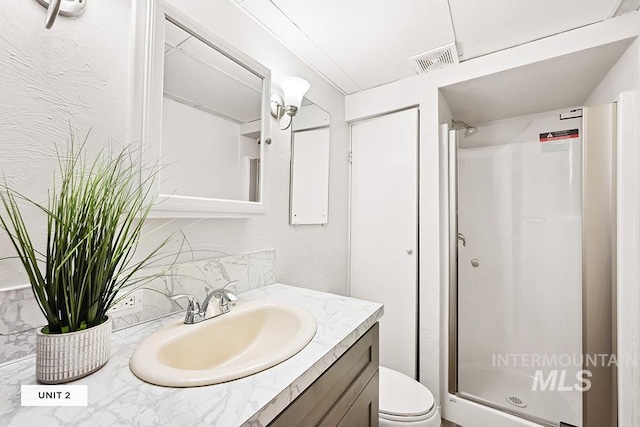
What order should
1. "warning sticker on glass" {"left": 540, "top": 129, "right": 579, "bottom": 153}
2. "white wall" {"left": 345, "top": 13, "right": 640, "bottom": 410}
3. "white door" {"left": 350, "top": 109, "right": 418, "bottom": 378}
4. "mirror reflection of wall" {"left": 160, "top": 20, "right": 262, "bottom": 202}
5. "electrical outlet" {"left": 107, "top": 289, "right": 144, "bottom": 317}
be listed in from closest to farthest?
"electrical outlet" {"left": 107, "top": 289, "right": 144, "bottom": 317} → "mirror reflection of wall" {"left": 160, "top": 20, "right": 262, "bottom": 202} → "warning sticker on glass" {"left": 540, "top": 129, "right": 579, "bottom": 153} → "white wall" {"left": 345, "top": 13, "right": 640, "bottom": 410} → "white door" {"left": 350, "top": 109, "right": 418, "bottom": 378}

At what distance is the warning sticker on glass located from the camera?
145cm

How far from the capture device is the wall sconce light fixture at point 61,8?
0.63 metres

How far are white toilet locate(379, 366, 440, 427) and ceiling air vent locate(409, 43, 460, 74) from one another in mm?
1722

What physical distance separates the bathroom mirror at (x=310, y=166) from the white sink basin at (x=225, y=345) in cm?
60

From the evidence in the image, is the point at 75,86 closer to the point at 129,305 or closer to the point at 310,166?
the point at 129,305

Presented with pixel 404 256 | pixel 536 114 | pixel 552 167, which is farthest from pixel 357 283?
pixel 536 114

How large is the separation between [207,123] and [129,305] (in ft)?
2.12

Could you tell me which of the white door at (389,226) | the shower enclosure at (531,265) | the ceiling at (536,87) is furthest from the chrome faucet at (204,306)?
the ceiling at (536,87)

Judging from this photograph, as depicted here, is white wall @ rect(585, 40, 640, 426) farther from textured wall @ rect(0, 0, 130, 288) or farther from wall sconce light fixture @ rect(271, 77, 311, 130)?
textured wall @ rect(0, 0, 130, 288)

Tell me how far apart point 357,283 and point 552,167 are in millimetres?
1424

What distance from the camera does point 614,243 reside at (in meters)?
1.22

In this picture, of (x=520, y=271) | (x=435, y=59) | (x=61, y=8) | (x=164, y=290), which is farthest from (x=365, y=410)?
(x=435, y=59)

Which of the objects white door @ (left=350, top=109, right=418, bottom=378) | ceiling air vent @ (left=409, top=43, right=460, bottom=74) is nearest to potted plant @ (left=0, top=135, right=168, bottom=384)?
white door @ (left=350, top=109, right=418, bottom=378)

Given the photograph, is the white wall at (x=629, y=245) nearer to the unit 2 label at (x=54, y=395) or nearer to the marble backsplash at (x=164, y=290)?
the marble backsplash at (x=164, y=290)
